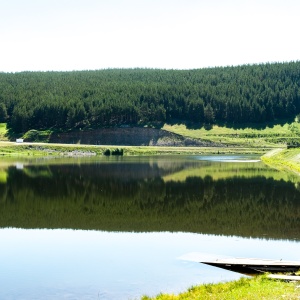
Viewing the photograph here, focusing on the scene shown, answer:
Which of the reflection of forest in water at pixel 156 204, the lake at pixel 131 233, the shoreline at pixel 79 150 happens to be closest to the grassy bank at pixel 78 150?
the shoreline at pixel 79 150

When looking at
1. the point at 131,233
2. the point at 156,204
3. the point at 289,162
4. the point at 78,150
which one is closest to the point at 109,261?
the point at 131,233

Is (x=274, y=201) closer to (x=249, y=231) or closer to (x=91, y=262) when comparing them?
(x=249, y=231)

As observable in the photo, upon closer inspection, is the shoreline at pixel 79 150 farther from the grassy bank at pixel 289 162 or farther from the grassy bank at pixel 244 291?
the grassy bank at pixel 244 291

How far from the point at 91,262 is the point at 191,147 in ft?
541

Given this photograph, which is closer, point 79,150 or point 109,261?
point 109,261

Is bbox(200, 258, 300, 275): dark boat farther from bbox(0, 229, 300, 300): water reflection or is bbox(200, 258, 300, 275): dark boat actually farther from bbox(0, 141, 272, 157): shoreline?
bbox(0, 141, 272, 157): shoreline

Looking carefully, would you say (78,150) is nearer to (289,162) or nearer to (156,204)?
(289,162)

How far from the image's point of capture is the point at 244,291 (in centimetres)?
2136

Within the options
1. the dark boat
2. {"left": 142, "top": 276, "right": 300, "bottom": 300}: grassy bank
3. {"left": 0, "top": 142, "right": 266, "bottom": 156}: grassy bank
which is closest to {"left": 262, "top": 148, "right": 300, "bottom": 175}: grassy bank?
{"left": 0, "top": 142, "right": 266, "bottom": 156}: grassy bank

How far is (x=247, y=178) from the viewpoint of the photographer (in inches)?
2955

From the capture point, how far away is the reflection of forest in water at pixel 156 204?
39.8 metres

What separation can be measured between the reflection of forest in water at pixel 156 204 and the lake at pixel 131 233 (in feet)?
0.26

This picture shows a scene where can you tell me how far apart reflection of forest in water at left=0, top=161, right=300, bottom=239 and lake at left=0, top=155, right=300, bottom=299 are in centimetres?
8

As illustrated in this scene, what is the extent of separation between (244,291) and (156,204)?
28.7 meters
